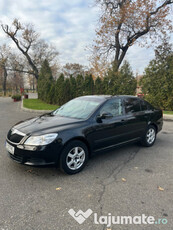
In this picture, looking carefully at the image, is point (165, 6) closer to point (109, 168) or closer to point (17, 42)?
point (109, 168)

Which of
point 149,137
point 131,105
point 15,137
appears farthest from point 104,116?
point 149,137

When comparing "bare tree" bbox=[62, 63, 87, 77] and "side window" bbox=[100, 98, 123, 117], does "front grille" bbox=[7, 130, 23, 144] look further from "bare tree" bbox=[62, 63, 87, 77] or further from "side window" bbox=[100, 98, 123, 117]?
"bare tree" bbox=[62, 63, 87, 77]

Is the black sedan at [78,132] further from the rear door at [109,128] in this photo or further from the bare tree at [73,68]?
the bare tree at [73,68]

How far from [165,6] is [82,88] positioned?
11488 mm

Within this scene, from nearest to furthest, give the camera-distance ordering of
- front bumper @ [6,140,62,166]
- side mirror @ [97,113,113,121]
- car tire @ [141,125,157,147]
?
front bumper @ [6,140,62,166]
side mirror @ [97,113,113,121]
car tire @ [141,125,157,147]

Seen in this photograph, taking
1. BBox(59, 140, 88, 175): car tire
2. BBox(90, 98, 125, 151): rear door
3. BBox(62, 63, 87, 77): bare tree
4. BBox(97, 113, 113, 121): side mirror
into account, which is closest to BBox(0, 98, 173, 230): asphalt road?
BBox(59, 140, 88, 175): car tire

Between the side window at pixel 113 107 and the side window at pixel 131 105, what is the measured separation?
229 mm

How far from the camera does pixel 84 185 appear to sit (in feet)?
9.54

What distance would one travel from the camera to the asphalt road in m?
2.12

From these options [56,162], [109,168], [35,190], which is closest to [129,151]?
[109,168]

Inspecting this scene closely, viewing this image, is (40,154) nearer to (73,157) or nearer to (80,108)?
(73,157)

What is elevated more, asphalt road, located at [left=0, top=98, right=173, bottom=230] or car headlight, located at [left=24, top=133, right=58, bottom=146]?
car headlight, located at [left=24, top=133, right=58, bottom=146]

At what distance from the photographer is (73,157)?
323 centimetres

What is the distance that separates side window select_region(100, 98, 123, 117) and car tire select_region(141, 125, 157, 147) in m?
1.26
